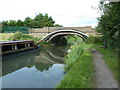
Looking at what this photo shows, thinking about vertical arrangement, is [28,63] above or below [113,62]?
below

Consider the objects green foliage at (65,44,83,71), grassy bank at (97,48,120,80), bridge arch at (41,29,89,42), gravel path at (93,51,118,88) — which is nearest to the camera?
gravel path at (93,51,118,88)

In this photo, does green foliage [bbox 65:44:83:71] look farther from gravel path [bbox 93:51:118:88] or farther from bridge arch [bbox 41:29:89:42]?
bridge arch [bbox 41:29:89:42]

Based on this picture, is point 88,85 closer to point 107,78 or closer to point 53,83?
point 107,78

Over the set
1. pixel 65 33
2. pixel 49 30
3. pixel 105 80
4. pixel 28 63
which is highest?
pixel 49 30

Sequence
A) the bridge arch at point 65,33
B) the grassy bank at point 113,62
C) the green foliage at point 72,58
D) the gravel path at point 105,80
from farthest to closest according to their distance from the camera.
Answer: the bridge arch at point 65,33
the green foliage at point 72,58
the grassy bank at point 113,62
the gravel path at point 105,80

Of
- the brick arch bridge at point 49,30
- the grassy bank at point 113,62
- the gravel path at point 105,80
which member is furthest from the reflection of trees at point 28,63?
the brick arch bridge at point 49,30

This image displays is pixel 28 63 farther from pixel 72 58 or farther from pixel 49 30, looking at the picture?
pixel 49 30

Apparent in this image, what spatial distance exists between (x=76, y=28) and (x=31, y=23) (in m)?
25.6

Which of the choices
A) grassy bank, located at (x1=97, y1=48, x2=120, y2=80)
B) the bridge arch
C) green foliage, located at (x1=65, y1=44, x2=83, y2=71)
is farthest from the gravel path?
the bridge arch

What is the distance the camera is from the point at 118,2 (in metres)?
6.02

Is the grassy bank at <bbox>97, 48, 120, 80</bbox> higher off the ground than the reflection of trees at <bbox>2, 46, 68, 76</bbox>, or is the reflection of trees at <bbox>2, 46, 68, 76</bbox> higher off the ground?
the grassy bank at <bbox>97, 48, 120, 80</bbox>

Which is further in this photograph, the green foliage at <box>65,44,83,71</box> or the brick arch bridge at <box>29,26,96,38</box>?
the brick arch bridge at <box>29,26,96,38</box>

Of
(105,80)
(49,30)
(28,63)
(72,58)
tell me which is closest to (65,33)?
(49,30)

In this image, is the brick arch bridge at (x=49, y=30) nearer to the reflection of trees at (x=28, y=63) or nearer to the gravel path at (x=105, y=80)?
the reflection of trees at (x=28, y=63)
